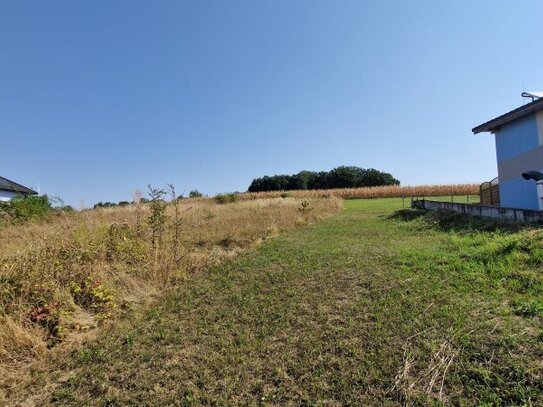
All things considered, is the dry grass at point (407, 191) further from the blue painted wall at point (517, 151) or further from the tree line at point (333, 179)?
the blue painted wall at point (517, 151)

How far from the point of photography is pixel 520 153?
10.7m

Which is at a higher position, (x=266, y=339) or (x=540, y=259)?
(x=540, y=259)

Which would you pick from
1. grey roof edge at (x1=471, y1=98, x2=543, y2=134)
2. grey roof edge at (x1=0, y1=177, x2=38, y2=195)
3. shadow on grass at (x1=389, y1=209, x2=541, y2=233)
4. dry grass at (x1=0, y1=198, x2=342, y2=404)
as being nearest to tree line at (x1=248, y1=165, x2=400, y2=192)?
grey roof edge at (x1=0, y1=177, x2=38, y2=195)

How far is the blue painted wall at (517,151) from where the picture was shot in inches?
399

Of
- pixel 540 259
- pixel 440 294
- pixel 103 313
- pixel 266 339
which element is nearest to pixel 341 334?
pixel 266 339

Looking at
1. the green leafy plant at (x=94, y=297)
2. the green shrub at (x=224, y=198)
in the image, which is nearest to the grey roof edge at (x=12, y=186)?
the green shrub at (x=224, y=198)

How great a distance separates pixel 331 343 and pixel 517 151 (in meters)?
11.0

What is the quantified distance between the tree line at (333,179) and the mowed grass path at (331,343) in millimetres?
60406

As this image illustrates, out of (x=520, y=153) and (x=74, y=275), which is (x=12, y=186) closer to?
(x=74, y=275)

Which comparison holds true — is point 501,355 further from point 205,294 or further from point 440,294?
point 205,294

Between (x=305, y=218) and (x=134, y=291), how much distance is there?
32.4ft

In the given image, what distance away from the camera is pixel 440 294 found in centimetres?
430

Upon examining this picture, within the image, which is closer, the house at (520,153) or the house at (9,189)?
the house at (520,153)

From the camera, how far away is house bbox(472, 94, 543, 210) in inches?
384
